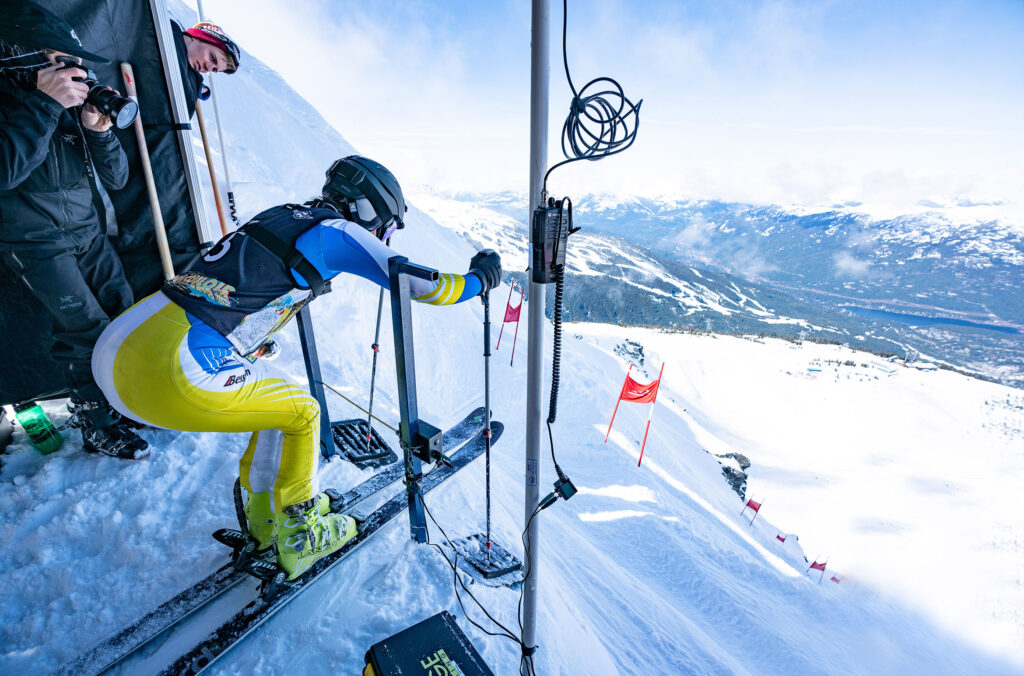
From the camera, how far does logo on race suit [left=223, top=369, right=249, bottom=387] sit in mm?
2611

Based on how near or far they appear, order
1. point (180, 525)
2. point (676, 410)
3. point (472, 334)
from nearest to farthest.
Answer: point (180, 525), point (472, 334), point (676, 410)

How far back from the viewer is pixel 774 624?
8.45m

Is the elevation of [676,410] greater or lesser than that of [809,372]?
greater

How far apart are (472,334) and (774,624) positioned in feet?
32.2

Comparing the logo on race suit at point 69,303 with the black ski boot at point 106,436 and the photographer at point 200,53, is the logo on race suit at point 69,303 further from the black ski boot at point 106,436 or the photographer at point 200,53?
the photographer at point 200,53

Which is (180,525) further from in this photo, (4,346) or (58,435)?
(4,346)

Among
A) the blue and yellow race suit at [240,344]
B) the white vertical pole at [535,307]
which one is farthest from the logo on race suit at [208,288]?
the white vertical pole at [535,307]

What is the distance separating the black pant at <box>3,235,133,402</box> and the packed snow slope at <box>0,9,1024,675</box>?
83 centimetres

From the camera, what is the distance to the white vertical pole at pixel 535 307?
2162 mm

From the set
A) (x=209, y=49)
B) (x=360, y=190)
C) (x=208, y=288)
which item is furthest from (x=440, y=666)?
(x=209, y=49)

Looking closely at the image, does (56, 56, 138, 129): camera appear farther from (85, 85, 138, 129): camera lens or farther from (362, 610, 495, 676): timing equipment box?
(362, 610, 495, 676): timing equipment box

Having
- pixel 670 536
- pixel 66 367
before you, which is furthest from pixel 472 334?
pixel 66 367

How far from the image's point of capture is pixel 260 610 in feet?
9.32

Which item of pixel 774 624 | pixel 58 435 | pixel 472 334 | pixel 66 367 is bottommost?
pixel 774 624
